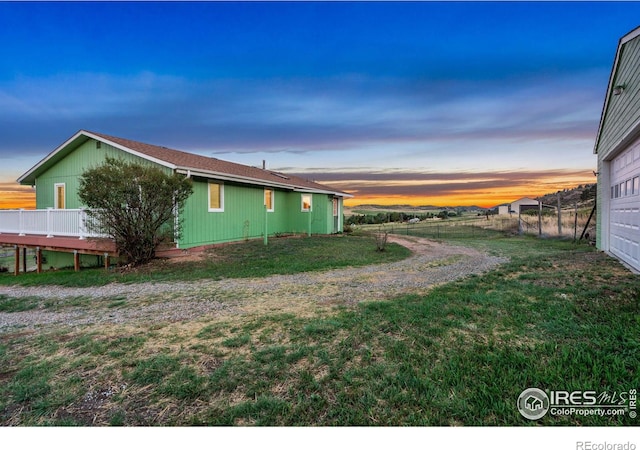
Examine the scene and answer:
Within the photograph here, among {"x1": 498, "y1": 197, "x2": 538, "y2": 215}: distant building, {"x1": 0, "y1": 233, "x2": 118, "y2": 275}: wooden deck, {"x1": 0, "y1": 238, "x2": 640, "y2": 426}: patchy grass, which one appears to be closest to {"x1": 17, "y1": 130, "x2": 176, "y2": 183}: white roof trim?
{"x1": 0, "y1": 233, "x2": 118, "y2": 275}: wooden deck

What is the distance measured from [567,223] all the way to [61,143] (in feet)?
85.1

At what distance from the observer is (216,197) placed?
12.8m

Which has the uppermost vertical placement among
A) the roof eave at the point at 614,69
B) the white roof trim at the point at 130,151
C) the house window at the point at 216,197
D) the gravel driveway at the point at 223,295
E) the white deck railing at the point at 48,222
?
the roof eave at the point at 614,69

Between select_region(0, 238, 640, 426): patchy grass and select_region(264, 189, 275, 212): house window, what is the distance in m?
11.6

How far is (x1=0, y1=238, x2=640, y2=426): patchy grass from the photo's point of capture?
2.29 metres

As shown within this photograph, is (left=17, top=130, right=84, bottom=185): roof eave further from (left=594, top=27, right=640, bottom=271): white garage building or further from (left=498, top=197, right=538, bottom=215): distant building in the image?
(left=498, top=197, right=538, bottom=215): distant building

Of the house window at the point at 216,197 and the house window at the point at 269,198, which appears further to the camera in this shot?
the house window at the point at 269,198

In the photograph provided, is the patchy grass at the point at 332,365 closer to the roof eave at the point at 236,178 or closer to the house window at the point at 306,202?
the roof eave at the point at 236,178

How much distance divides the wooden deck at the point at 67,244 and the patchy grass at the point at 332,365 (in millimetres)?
5911

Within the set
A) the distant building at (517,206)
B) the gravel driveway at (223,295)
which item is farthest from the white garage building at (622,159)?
the distant building at (517,206)

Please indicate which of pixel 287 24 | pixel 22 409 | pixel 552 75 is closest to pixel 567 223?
pixel 552 75

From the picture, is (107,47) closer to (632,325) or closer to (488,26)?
(488,26)

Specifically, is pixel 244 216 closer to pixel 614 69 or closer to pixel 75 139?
pixel 75 139

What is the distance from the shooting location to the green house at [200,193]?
38.3 ft
